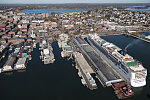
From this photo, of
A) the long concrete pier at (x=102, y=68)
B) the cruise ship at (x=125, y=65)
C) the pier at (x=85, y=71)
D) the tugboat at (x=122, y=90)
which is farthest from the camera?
the long concrete pier at (x=102, y=68)

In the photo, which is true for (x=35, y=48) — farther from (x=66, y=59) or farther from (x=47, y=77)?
(x=47, y=77)

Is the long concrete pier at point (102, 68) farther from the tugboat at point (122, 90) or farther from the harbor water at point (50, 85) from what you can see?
the harbor water at point (50, 85)

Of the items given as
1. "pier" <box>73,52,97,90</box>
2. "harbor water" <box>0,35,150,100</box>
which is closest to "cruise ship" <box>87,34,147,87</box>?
"harbor water" <box>0,35,150,100</box>

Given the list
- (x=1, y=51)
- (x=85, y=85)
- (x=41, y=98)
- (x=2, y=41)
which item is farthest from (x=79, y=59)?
(x=2, y=41)

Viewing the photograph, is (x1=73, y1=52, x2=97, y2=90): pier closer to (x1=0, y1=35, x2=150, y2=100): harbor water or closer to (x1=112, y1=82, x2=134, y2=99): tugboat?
(x1=0, y1=35, x2=150, y2=100): harbor water

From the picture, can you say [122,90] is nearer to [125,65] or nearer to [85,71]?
[125,65]

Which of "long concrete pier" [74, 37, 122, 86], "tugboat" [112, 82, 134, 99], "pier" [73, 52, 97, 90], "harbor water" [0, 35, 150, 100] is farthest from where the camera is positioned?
"long concrete pier" [74, 37, 122, 86]

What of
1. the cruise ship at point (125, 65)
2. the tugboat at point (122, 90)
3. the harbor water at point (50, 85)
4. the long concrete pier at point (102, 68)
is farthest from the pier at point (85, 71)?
the cruise ship at point (125, 65)

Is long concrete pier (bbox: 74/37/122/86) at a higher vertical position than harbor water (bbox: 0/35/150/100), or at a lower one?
higher
